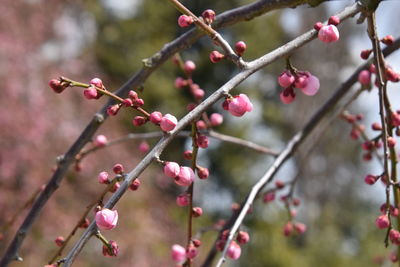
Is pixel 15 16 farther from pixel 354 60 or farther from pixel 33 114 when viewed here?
pixel 354 60

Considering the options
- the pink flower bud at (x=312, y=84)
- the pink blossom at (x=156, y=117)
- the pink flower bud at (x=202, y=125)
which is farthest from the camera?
the pink flower bud at (x=202, y=125)

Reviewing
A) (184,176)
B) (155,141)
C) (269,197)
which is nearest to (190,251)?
(184,176)

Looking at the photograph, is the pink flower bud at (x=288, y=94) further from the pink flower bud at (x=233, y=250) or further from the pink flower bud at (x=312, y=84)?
the pink flower bud at (x=233, y=250)

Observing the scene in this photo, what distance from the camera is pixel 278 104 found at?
437 inches

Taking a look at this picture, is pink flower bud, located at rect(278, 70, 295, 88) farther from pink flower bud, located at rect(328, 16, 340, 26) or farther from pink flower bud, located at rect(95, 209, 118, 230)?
pink flower bud, located at rect(95, 209, 118, 230)

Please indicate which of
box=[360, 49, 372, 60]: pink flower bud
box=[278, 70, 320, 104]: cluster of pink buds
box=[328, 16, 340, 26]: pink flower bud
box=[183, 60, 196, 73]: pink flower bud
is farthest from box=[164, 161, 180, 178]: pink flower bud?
box=[183, 60, 196, 73]: pink flower bud

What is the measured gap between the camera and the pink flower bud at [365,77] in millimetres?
1346

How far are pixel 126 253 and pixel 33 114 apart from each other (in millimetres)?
Answer: 1911

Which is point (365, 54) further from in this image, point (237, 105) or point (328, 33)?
point (237, 105)

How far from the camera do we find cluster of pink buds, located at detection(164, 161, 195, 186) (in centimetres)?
77

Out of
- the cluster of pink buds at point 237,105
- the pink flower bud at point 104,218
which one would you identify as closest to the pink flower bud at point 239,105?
the cluster of pink buds at point 237,105

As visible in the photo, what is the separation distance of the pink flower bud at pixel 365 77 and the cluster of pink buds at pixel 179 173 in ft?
2.28

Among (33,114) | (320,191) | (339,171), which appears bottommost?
(33,114)

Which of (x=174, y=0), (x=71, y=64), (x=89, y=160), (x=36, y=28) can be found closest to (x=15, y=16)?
(x=36, y=28)
